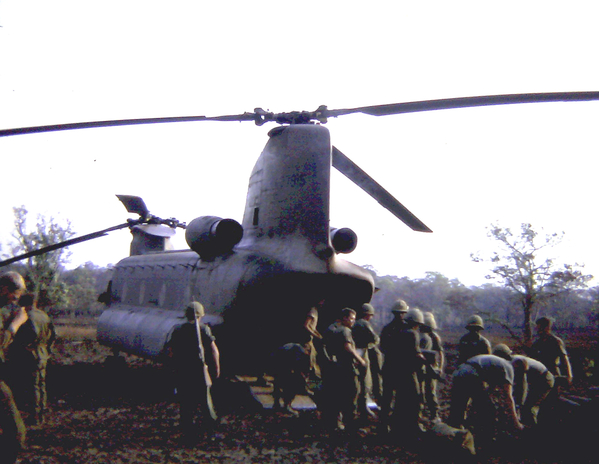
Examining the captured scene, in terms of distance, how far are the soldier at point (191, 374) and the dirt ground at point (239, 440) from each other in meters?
0.24

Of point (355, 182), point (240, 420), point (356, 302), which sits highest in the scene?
point (355, 182)

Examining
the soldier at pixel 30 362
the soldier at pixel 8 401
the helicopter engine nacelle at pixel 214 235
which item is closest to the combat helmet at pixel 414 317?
the helicopter engine nacelle at pixel 214 235

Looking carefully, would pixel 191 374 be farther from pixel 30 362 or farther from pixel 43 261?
pixel 43 261

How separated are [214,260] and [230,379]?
2.15 meters

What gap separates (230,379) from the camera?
799 centimetres

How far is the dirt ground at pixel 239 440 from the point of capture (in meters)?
5.45

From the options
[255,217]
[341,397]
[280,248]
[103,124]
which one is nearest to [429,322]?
[341,397]

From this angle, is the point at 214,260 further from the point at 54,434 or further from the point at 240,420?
the point at 54,434

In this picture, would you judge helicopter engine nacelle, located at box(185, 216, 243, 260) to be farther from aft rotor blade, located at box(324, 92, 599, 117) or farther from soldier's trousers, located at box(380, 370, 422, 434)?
soldier's trousers, located at box(380, 370, 422, 434)

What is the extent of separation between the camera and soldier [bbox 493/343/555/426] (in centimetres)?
614

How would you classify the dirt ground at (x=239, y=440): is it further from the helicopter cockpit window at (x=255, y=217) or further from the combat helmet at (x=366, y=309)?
the helicopter cockpit window at (x=255, y=217)

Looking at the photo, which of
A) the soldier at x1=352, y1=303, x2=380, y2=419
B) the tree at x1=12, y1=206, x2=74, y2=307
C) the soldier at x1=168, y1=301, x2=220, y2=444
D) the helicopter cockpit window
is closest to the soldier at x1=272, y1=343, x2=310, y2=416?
the soldier at x1=352, y1=303, x2=380, y2=419

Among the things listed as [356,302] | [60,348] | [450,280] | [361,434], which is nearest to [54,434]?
[361,434]

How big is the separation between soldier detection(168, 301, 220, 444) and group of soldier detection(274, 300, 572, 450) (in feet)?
4.90
